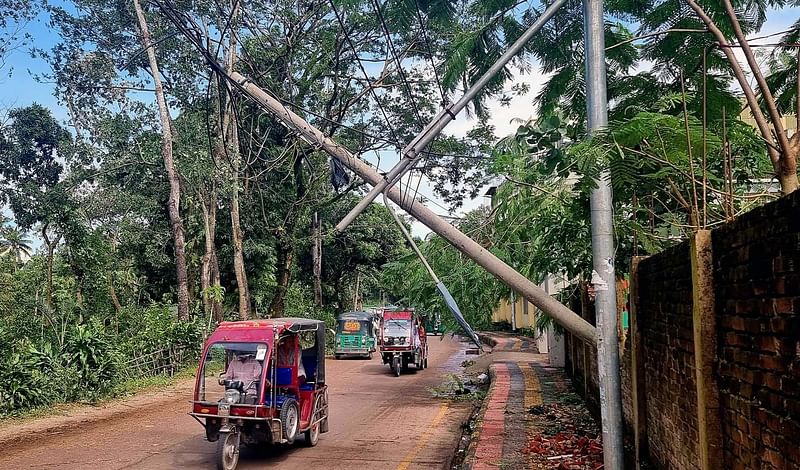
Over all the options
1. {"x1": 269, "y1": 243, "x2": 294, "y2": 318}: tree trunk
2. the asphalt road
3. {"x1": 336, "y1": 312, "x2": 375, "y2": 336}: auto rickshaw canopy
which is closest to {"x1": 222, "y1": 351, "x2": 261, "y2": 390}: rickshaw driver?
the asphalt road

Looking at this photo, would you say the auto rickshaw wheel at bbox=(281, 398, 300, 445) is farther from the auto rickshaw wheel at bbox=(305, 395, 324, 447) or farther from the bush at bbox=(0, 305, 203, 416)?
the bush at bbox=(0, 305, 203, 416)

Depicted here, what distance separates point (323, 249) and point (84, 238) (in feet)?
66.9

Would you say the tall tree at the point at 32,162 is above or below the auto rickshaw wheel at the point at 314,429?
above

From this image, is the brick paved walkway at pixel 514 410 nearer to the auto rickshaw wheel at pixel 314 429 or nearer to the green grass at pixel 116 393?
the auto rickshaw wheel at pixel 314 429

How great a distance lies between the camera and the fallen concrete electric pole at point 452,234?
712cm

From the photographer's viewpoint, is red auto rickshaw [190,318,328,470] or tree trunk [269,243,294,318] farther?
tree trunk [269,243,294,318]

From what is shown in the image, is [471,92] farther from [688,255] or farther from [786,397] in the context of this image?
[786,397]

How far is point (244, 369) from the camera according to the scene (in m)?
9.93

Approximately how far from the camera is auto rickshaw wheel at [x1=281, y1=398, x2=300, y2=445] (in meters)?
9.81

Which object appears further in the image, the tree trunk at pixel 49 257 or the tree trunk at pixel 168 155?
the tree trunk at pixel 168 155

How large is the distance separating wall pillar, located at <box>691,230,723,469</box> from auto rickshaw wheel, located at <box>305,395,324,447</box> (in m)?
7.78

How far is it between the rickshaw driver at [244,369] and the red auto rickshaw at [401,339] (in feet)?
42.9

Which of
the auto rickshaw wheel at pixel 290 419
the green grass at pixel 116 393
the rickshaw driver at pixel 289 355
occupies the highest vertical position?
the rickshaw driver at pixel 289 355

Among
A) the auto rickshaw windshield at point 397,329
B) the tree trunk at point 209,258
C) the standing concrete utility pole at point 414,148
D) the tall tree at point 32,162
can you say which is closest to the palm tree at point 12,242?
the tall tree at point 32,162
